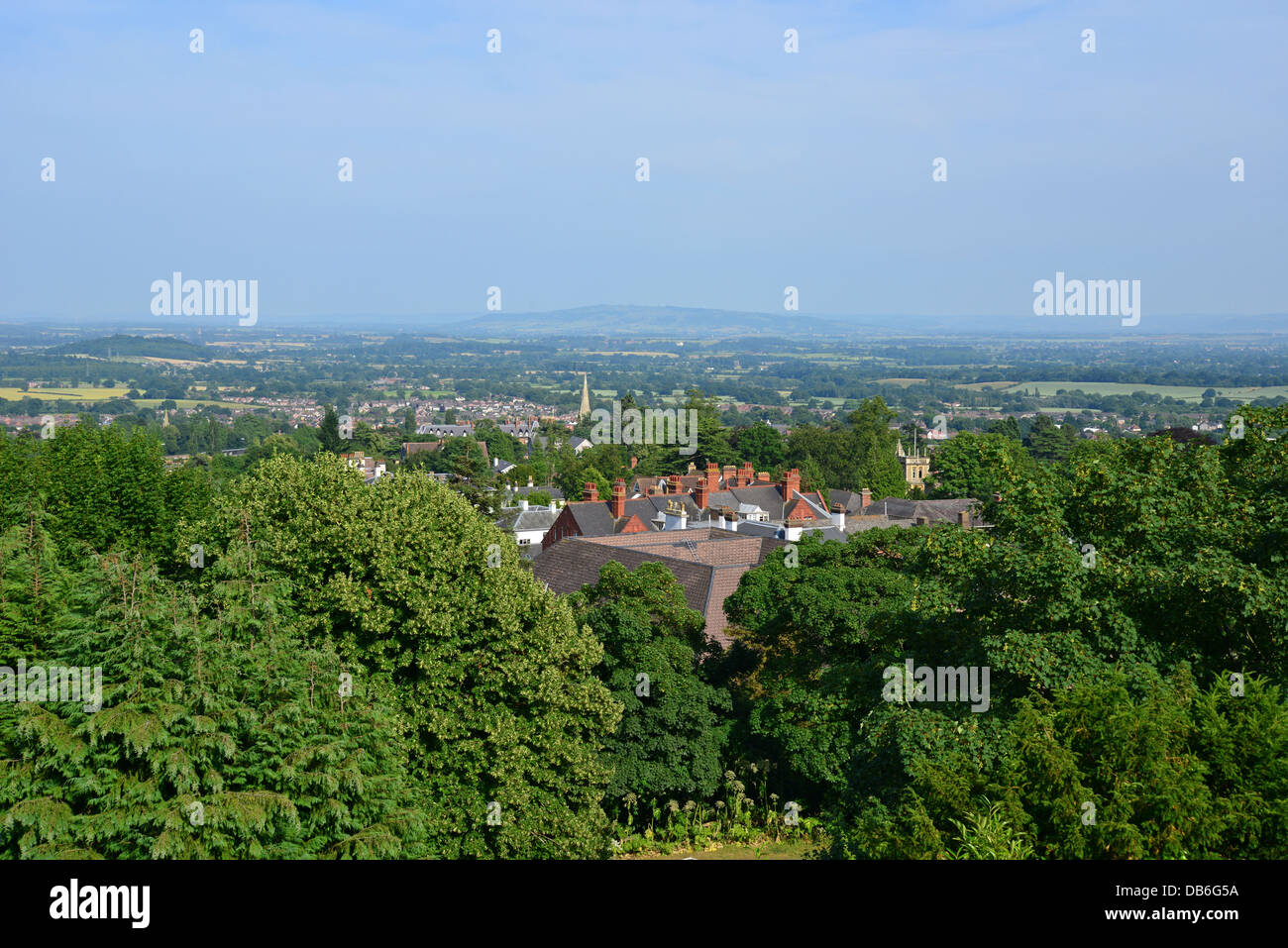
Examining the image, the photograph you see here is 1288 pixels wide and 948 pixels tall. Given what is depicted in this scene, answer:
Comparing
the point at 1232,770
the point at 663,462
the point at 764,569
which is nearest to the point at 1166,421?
the point at 663,462

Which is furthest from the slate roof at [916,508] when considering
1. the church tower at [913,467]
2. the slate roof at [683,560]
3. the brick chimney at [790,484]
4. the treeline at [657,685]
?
the church tower at [913,467]

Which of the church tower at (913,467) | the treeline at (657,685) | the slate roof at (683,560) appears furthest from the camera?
the church tower at (913,467)

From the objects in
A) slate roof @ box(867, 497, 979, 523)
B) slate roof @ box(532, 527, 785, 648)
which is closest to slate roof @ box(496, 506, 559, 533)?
slate roof @ box(867, 497, 979, 523)

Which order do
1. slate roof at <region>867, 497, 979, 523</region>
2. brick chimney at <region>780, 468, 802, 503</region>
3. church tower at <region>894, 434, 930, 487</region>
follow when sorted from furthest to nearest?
1. church tower at <region>894, 434, 930, 487</region>
2. slate roof at <region>867, 497, 979, 523</region>
3. brick chimney at <region>780, 468, 802, 503</region>

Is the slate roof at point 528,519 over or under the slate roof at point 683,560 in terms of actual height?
under

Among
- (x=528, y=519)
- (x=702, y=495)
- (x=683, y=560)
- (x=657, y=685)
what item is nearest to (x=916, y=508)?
(x=702, y=495)

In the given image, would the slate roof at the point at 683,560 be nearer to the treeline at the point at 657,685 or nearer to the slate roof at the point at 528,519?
the treeline at the point at 657,685

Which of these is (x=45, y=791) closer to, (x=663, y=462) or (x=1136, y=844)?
(x=1136, y=844)

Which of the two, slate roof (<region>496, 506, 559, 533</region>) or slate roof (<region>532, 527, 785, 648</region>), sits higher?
slate roof (<region>532, 527, 785, 648</region>)

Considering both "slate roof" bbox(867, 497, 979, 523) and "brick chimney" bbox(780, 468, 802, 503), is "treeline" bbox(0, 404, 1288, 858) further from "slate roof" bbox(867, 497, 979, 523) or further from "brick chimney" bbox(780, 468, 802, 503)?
"slate roof" bbox(867, 497, 979, 523)

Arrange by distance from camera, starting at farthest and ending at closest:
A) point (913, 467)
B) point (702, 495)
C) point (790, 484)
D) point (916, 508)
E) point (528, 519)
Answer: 1. point (913, 467)
2. point (916, 508)
3. point (528, 519)
4. point (790, 484)
5. point (702, 495)

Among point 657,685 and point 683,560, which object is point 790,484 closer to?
point 683,560

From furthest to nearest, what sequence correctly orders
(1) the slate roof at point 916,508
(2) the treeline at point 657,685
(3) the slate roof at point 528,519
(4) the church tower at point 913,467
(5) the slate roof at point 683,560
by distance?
(4) the church tower at point 913,467 → (1) the slate roof at point 916,508 → (3) the slate roof at point 528,519 → (5) the slate roof at point 683,560 → (2) the treeline at point 657,685

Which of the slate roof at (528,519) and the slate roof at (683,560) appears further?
the slate roof at (528,519)
